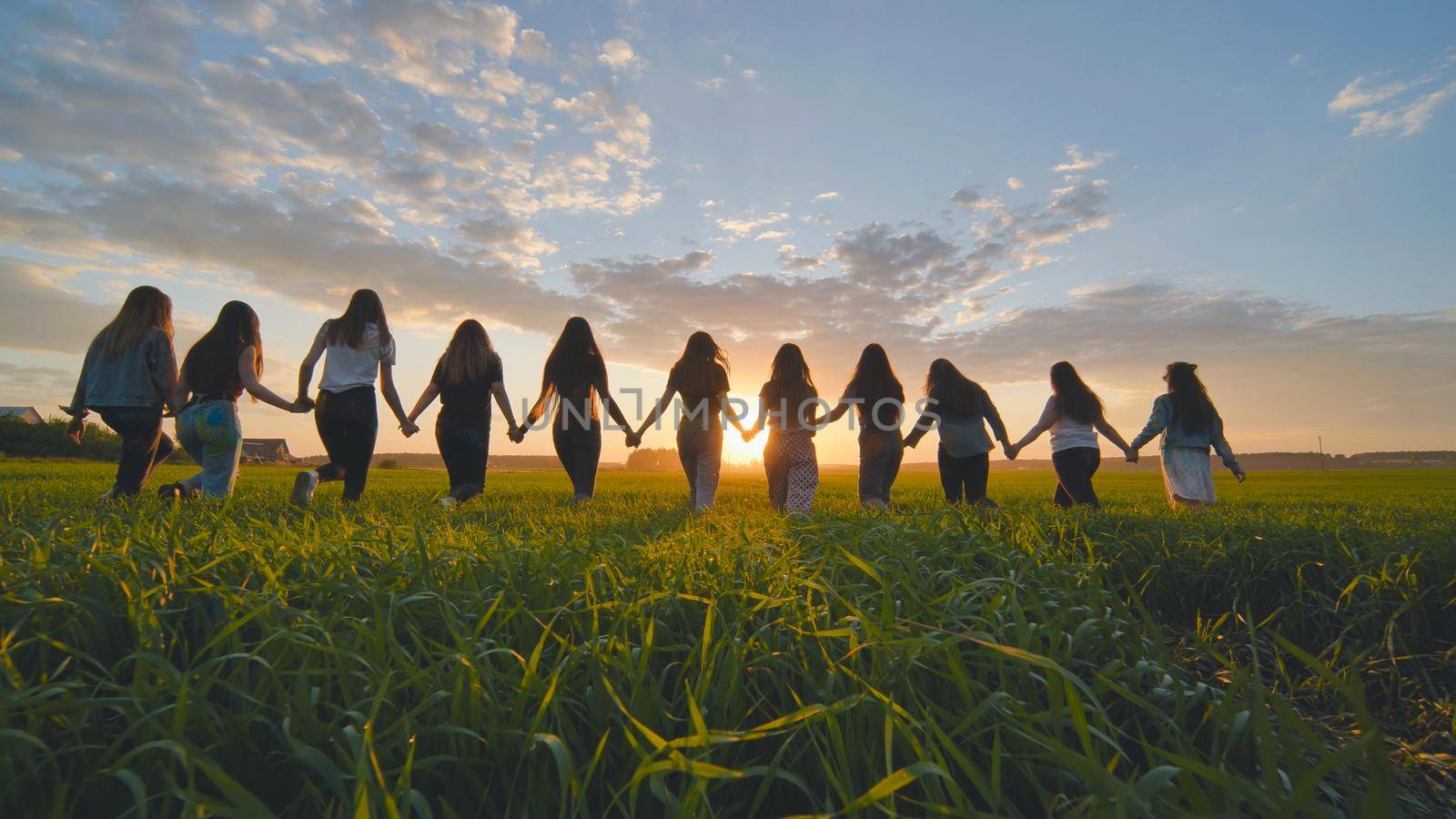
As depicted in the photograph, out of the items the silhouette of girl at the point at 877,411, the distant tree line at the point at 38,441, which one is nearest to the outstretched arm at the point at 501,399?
the silhouette of girl at the point at 877,411

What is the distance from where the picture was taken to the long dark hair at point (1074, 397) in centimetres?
964

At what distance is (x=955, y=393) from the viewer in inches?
391

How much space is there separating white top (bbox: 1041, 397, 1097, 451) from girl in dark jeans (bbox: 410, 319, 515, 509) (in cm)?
773


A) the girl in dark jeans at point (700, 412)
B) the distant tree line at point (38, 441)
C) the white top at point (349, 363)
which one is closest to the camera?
the white top at point (349, 363)

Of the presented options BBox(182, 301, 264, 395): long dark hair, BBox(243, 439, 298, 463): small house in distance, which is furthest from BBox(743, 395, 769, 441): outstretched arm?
BBox(243, 439, 298, 463): small house in distance

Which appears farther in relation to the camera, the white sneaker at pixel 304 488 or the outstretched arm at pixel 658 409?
the outstretched arm at pixel 658 409

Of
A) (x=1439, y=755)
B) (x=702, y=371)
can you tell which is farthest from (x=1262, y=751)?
(x=702, y=371)

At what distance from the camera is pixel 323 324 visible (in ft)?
25.8

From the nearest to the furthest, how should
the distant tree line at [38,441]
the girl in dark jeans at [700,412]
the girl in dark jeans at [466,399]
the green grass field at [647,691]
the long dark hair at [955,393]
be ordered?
the green grass field at [647,691], the girl in dark jeans at [466,399], the girl in dark jeans at [700,412], the long dark hair at [955,393], the distant tree line at [38,441]

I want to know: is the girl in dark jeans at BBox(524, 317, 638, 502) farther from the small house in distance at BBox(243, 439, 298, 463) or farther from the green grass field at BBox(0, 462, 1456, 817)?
the small house in distance at BBox(243, 439, 298, 463)

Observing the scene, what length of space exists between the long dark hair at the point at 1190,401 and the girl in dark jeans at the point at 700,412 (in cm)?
634

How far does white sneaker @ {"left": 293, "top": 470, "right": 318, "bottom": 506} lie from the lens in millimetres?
6973

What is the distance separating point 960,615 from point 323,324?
8090 millimetres

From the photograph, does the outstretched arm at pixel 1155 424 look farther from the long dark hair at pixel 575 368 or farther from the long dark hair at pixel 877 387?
the long dark hair at pixel 575 368
